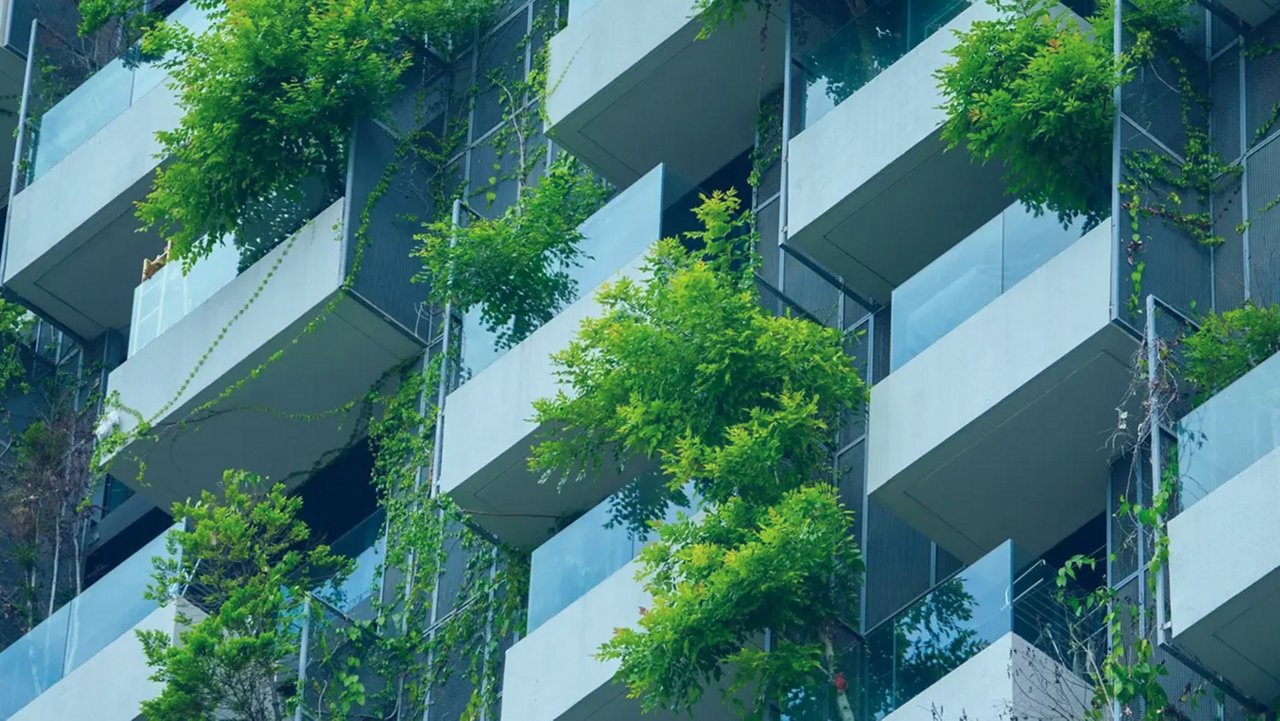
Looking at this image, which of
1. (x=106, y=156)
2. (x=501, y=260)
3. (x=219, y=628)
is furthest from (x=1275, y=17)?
(x=106, y=156)

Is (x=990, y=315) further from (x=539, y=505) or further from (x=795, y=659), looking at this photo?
(x=539, y=505)

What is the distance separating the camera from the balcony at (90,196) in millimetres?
31281

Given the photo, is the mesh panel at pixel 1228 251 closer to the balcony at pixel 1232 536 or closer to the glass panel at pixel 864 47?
the balcony at pixel 1232 536

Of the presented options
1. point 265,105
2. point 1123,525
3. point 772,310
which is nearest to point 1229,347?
point 1123,525

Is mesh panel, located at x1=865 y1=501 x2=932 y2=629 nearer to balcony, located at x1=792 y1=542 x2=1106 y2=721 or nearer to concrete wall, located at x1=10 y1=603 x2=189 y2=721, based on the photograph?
balcony, located at x1=792 y1=542 x2=1106 y2=721

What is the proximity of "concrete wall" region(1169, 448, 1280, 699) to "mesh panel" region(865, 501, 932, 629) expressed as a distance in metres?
3.98

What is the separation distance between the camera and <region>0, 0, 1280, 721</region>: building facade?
2134cm

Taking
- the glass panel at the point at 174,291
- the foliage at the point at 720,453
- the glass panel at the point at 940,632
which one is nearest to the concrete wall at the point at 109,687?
the glass panel at the point at 174,291

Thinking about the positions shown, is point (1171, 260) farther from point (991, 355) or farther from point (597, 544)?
point (597, 544)

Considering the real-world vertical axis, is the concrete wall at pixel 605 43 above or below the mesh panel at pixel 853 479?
above

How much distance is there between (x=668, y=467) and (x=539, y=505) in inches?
129

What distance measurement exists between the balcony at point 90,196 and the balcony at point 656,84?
4927mm

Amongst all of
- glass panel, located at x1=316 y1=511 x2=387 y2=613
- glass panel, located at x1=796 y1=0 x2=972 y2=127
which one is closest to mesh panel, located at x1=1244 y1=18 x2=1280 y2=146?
glass panel, located at x1=796 y1=0 x2=972 y2=127

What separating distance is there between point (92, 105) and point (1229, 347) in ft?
49.2
